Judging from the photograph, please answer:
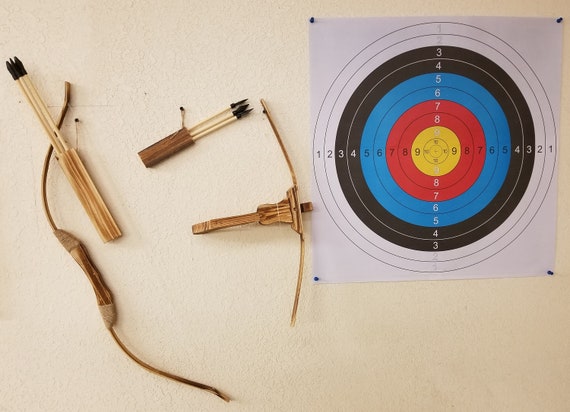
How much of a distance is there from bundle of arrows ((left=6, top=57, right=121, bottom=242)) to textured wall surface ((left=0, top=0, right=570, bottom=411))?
25 mm

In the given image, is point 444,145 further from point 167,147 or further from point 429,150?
point 167,147

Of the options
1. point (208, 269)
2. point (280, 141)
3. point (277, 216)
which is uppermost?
point (280, 141)

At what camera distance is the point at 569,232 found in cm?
77

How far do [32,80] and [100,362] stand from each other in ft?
2.01

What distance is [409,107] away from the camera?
744 mm

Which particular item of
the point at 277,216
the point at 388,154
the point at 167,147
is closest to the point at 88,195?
the point at 167,147

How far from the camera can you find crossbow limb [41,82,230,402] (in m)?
0.69

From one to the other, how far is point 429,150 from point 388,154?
9 cm

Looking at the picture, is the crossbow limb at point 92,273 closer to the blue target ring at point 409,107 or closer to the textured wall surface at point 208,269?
the textured wall surface at point 208,269

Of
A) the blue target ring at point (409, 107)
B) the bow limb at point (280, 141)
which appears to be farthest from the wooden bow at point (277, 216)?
the blue target ring at point (409, 107)

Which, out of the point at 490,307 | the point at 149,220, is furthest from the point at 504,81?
the point at 149,220

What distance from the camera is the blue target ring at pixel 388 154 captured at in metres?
0.74

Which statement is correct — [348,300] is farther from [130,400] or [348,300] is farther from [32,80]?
[32,80]

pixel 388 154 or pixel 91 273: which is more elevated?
pixel 388 154
